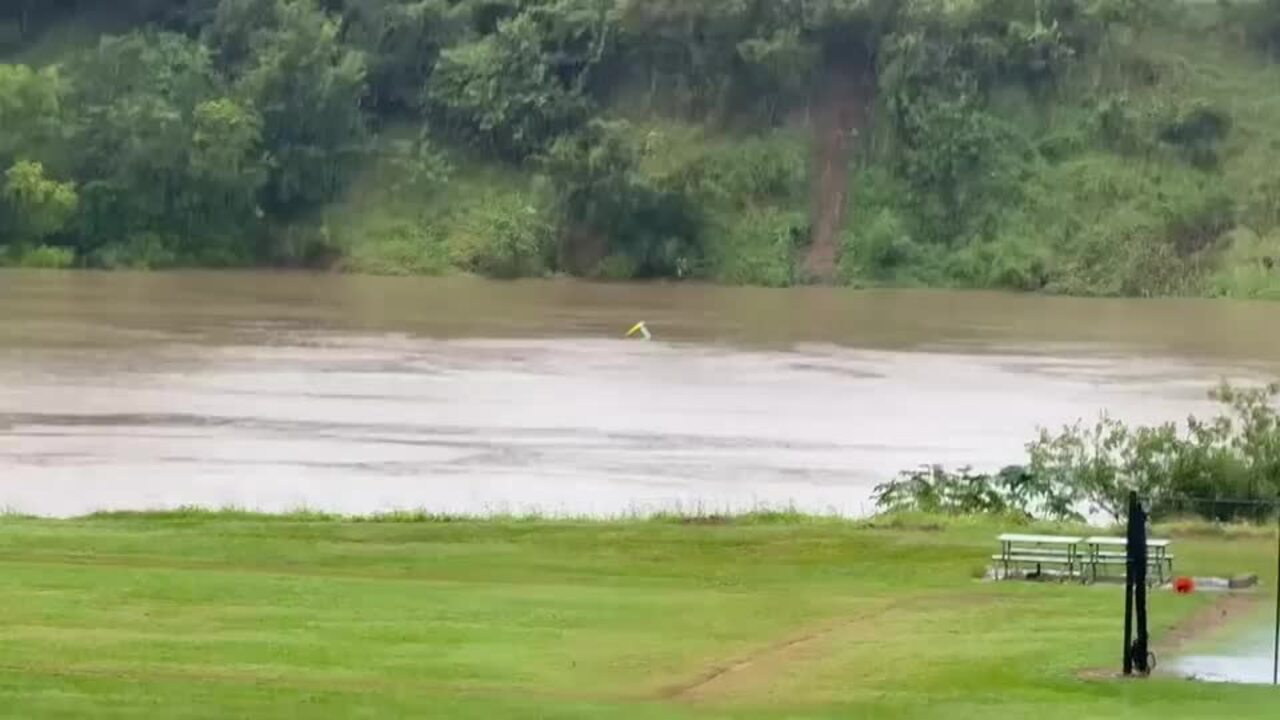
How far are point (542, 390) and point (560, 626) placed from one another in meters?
31.7

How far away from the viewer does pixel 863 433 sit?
45.9 metres

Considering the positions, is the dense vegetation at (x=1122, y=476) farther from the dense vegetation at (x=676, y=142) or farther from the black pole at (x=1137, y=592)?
the dense vegetation at (x=676, y=142)

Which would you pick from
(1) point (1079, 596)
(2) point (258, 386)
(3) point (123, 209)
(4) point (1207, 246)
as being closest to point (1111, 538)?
(1) point (1079, 596)

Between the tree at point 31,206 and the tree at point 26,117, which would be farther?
the tree at point 26,117

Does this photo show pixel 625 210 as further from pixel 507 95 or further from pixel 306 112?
pixel 306 112

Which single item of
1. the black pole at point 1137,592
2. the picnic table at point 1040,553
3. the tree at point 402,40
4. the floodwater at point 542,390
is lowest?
the floodwater at point 542,390

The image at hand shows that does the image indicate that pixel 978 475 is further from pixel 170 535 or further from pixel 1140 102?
pixel 1140 102

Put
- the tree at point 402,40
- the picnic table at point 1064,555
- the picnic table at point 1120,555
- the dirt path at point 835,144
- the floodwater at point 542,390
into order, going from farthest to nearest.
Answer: the tree at point 402,40 → the dirt path at point 835,144 → the floodwater at point 542,390 → the picnic table at point 1064,555 → the picnic table at point 1120,555

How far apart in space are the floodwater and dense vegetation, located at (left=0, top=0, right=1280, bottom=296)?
8084mm

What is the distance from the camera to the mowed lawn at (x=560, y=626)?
56.5ft

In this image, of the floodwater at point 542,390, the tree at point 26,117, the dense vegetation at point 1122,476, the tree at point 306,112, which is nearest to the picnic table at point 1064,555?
the dense vegetation at point 1122,476

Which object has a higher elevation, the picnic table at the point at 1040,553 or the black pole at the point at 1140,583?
the black pole at the point at 1140,583

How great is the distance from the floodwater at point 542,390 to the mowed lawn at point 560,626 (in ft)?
24.3

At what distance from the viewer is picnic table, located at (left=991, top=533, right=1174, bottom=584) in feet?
80.5
